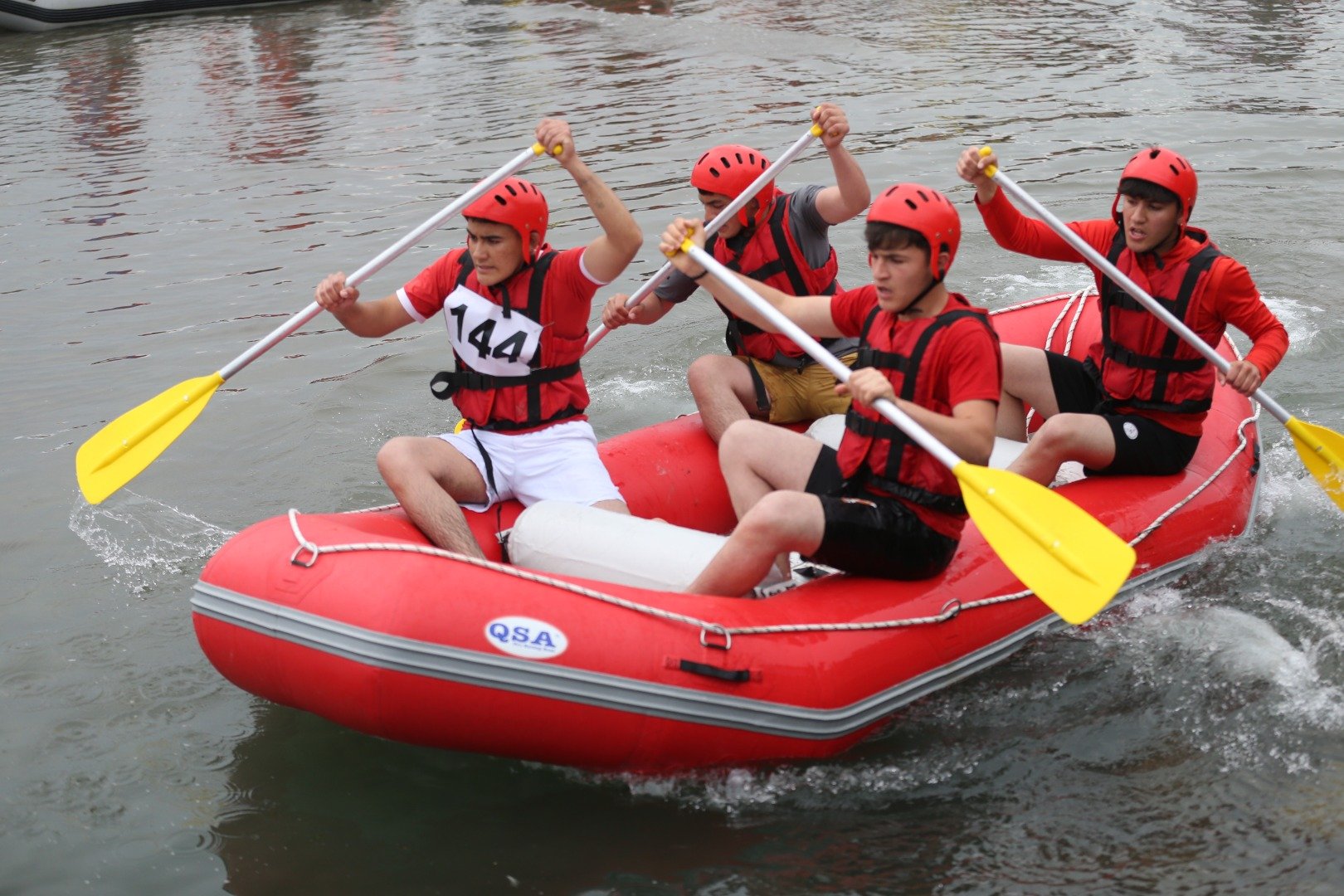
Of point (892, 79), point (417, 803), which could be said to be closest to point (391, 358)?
point (417, 803)

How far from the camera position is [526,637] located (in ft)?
11.5

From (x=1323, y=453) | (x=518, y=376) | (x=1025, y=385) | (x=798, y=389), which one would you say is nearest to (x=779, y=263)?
(x=798, y=389)

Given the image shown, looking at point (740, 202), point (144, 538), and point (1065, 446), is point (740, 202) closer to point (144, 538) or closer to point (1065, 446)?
point (1065, 446)

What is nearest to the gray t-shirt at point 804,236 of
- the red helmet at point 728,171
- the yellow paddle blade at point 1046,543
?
the red helmet at point 728,171

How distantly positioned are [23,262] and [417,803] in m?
6.95

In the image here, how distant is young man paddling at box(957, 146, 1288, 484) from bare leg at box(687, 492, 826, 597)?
112 cm

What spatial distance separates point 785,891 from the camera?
3467mm

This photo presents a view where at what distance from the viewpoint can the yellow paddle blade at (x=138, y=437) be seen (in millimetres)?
4531

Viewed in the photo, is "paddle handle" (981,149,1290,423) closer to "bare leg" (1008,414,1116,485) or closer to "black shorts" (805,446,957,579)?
"bare leg" (1008,414,1116,485)

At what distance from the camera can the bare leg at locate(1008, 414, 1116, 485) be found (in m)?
4.47

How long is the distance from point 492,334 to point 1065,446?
6.42 ft

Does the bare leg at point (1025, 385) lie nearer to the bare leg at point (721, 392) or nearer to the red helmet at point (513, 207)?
the bare leg at point (721, 392)

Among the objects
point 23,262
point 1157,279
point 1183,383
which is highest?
point 1157,279

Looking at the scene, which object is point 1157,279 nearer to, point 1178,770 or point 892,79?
point 1178,770
